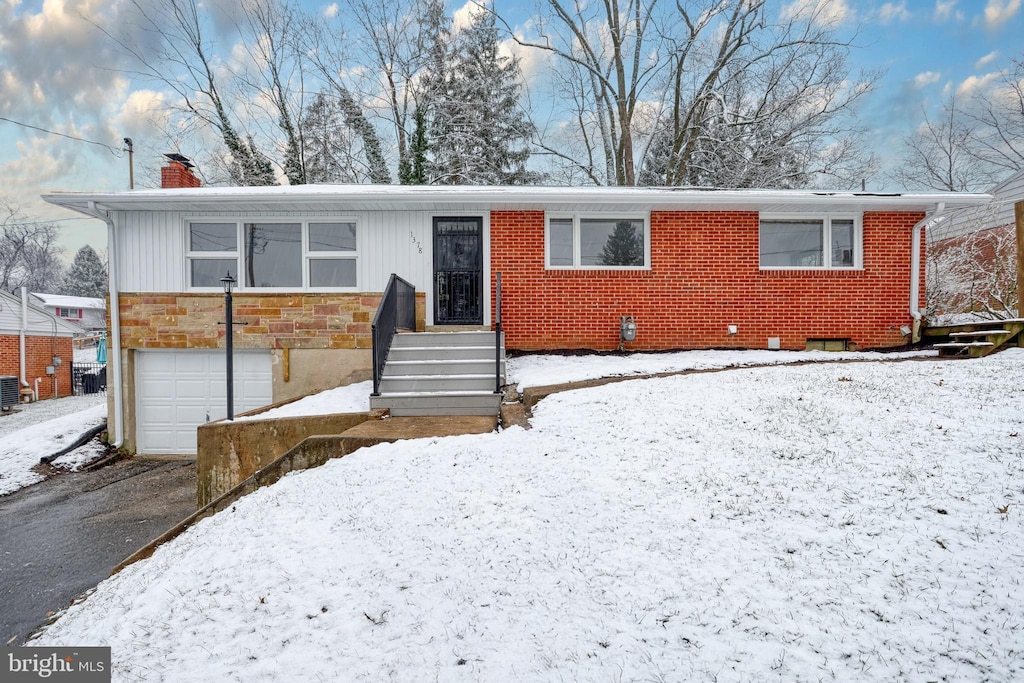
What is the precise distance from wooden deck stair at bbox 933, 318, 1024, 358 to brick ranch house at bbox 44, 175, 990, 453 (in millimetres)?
849

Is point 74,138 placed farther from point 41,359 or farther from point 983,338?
point 983,338

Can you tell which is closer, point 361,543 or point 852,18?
point 361,543

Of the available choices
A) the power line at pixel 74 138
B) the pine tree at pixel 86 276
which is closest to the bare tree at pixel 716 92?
the power line at pixel 74 138

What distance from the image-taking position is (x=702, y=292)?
818 cm

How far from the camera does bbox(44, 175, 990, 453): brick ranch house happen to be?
7.78 metres

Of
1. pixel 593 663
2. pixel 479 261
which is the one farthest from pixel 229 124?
pixel 593 663

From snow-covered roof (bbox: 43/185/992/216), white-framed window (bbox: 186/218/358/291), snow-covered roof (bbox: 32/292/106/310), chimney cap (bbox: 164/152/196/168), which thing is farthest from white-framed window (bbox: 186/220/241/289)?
snow-covered roof (bbox: 32/292/106/310)

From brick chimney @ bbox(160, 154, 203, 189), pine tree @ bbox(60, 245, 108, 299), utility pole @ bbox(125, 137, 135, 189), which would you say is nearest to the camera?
brick chimney @ bbox(160, 154, 203, 189)

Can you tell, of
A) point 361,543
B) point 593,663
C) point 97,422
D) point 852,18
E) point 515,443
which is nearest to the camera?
point 593,663

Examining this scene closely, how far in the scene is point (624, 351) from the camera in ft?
26.4

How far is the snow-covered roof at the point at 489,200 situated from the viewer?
730cm

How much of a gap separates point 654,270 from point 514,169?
10.4 meters

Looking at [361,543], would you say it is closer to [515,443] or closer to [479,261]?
[515,443]

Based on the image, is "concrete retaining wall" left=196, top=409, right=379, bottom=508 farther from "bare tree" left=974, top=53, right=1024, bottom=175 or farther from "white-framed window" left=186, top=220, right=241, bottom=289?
"bare tree" left=974, top=53, right=1024, bottom=175
